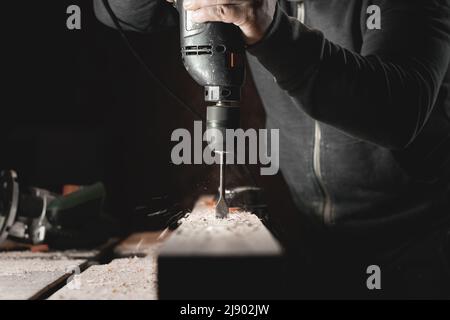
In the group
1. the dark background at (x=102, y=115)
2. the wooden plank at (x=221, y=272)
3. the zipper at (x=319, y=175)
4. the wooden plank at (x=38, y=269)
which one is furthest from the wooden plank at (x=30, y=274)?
the dark background at (x=102, y=115)

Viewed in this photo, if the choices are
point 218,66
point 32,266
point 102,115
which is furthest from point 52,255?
point 102,115

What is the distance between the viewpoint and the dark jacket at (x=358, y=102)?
873mm

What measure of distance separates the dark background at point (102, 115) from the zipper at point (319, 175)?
597 millimetres

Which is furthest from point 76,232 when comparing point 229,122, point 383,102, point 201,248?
point 383,102

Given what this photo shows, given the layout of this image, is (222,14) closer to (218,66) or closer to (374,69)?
(218,66)

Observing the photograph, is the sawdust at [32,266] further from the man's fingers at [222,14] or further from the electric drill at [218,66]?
the man's fingers at [222,14]

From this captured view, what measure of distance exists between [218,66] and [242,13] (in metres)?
0.11

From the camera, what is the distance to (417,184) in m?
1.23

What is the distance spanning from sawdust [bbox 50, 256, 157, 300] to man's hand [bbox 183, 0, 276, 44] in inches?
19.0

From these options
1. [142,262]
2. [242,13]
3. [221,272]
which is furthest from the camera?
[142,262]

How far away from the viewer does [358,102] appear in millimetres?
896

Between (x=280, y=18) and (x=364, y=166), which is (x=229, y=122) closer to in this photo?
(x=280, y=18)

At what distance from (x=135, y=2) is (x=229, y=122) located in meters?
0.66

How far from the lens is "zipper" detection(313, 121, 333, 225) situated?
1313 mm
